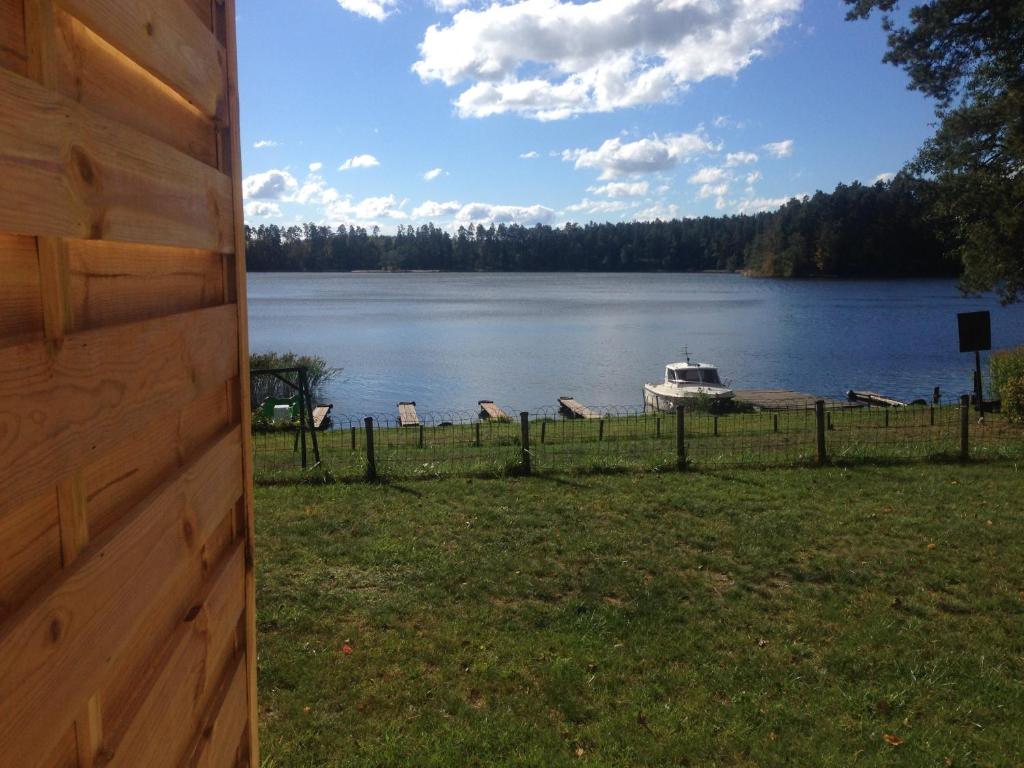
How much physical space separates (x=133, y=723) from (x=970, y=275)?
24.4 m

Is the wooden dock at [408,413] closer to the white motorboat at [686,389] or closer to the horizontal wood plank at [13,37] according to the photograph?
the white motorboat at [686,389]

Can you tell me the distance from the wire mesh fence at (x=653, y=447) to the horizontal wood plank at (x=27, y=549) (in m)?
10.3

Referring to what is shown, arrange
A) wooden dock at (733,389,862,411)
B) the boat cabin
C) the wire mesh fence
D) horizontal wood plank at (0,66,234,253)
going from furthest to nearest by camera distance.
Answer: the boat cabin
wooden dock at (733,389,862,411)
the wire mesh fence
horizontal wood plank at (0,66,234,253)

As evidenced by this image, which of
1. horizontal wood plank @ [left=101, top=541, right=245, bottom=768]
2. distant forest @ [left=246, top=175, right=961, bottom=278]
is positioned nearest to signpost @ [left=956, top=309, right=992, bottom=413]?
horizontal wood plank @ [left=101, top=541, right=245, bottom=768]

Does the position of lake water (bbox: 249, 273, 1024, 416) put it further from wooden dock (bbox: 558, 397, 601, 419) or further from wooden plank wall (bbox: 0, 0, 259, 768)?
wooden plank wall (bbox: 0, 0, 259, 768)

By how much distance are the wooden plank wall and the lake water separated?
30.4m

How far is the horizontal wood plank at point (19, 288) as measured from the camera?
2.99ft

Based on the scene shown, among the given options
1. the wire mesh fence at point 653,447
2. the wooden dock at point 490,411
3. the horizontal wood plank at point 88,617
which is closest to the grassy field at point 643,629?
the wire mesh fence at point 653,447

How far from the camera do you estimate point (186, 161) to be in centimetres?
162

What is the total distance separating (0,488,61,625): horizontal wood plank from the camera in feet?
2.98

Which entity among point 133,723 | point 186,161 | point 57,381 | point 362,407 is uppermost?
point 186,161

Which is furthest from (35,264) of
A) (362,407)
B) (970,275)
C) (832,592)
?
(362,407)

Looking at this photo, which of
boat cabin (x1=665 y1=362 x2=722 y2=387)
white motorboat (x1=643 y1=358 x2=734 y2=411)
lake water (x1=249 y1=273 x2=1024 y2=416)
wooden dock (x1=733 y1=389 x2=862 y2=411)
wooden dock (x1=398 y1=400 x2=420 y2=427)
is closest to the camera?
wooden dock (x1=398 y1=400 x2=420 y2=427)

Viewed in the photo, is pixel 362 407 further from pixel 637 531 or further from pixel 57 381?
pixel 57 381
